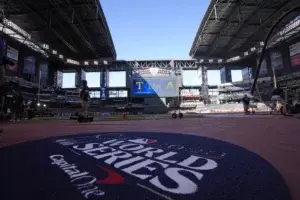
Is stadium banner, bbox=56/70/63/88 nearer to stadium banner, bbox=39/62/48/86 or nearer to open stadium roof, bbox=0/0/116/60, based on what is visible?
stadium banner, bbox=39/62/48/86

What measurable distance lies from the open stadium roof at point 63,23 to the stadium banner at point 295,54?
28.2m

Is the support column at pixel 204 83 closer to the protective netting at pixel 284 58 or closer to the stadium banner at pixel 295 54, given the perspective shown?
the protective netting at pixel 284 58

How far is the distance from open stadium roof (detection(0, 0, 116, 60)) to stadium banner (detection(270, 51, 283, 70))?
92.5 feet

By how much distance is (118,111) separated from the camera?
37.2m

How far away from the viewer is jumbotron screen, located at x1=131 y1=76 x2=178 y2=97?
1421 inches

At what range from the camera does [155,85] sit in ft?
119

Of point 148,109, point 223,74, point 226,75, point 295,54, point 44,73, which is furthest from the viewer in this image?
point 223,74

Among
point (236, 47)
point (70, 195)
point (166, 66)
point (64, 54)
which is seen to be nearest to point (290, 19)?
point (236, 47)

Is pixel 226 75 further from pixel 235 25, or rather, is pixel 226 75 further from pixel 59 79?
pixel 59 79

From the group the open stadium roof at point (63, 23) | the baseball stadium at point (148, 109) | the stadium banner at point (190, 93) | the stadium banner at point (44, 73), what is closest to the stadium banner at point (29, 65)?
the baseball stadium at point (148, 109)

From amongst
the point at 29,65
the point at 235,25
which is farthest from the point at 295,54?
the point at 29,65

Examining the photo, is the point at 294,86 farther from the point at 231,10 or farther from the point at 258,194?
the point at 258,194

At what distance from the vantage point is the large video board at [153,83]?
3609cm

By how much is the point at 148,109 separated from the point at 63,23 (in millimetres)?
21778
